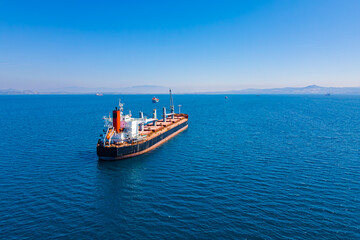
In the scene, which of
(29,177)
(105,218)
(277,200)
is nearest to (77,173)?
(29,177)

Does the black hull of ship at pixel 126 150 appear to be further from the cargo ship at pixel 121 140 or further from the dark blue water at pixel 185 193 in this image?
the dark blue water at pixel 185 193

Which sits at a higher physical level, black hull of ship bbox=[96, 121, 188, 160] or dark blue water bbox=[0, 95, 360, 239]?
black hull of ship bbox=[96, 121, 188, 160]

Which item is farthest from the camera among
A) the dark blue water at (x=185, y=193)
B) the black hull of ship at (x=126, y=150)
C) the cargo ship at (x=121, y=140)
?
the cargo ship at (x=121, y=140)

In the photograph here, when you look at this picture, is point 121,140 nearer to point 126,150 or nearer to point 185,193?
point 126,150

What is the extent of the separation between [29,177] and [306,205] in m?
43.4

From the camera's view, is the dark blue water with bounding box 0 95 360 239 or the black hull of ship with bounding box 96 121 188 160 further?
the black hull of ship with bounding box 96 121 188 160

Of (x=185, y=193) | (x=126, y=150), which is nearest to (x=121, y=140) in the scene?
(x=126, y=150)

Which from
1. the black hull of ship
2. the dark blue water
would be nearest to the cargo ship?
the black hull of ship

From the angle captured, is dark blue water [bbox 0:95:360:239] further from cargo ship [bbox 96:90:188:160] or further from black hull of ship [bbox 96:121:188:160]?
cargo ship [bbox 96:90:188:160]

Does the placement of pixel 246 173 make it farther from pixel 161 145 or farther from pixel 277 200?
pixel 161 145

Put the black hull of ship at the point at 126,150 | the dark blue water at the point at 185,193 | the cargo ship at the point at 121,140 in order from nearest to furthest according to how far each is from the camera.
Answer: the dark blue water at the point at 185,193, the black hull of ship at the point at 126,150, the cargo ship at the point at 121,140

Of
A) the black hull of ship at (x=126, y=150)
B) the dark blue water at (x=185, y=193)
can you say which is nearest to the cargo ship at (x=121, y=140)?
the black hull of ship at (x=126, y=150)

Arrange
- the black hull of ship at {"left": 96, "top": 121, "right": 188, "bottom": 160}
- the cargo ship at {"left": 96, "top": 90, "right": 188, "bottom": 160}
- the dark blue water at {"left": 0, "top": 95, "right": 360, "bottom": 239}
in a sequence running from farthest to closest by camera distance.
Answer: the cargo ship at {"left": 96, "top": 90, "right": 188, "bottom": 160}
the black hull of ship at {"left": 96, "top": 121, "right": 188, "bottom": 160}
the dark blue water at {"left": 0, "top": 95, "right": 360, "bottom": 239}

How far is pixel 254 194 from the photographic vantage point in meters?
31.4
